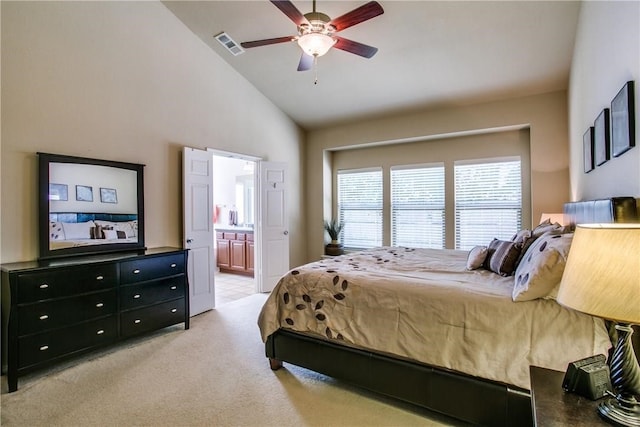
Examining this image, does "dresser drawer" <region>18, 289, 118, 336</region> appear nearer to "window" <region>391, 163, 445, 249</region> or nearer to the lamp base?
the lamp base

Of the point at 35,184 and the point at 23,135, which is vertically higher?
the point at 23,135

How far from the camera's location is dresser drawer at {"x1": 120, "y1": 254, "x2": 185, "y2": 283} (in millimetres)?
3188

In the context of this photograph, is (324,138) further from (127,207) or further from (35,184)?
(35,184)

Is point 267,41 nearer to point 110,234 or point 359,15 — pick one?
point 359,15

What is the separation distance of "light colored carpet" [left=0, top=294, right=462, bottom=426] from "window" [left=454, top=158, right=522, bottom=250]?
11.4 ft

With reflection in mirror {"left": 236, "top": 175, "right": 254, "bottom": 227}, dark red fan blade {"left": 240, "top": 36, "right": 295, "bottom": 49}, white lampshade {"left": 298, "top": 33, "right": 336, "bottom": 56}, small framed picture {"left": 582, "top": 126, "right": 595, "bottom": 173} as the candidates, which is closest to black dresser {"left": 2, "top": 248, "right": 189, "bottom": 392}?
dark red fan blade {"left": 240, "top": 36, "right": 295, "bottom": 49}

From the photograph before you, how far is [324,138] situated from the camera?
6062 mm

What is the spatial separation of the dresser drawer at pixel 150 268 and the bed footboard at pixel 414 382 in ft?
5.33

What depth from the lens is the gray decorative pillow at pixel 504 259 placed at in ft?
7.86

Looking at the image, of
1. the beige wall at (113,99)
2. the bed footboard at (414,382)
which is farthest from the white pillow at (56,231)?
the bed footboard at (414,382)

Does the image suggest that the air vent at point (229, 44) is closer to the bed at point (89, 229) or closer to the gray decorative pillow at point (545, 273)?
the bed at point (89, 229)

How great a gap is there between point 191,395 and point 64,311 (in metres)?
1.37

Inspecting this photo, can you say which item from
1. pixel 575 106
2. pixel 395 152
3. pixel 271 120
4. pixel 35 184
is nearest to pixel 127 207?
pixel 35 184

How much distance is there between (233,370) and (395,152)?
4.28 metres
